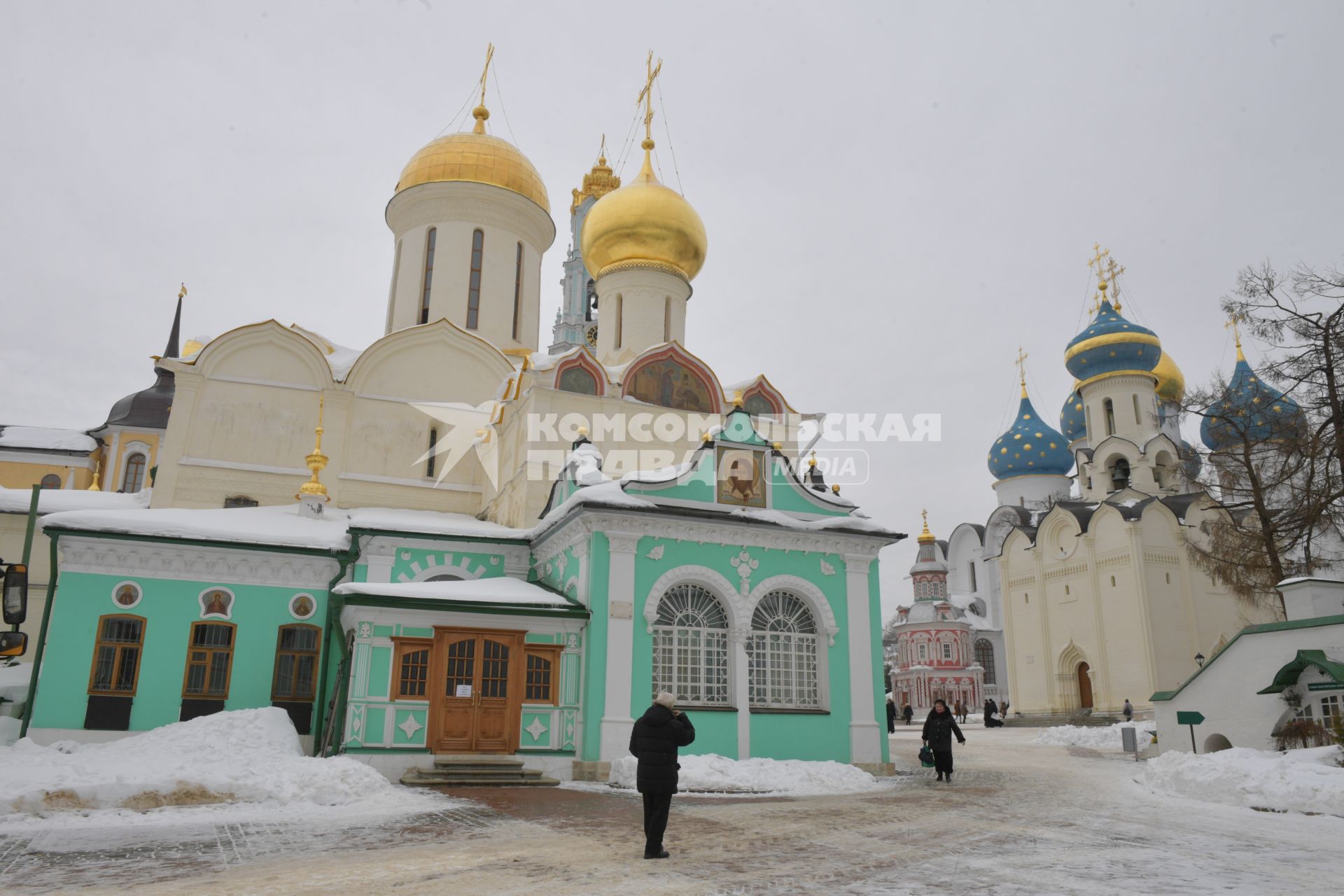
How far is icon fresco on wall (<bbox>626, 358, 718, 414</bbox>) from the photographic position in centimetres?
1880

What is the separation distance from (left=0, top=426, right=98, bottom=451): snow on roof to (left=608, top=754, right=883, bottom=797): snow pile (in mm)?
21452

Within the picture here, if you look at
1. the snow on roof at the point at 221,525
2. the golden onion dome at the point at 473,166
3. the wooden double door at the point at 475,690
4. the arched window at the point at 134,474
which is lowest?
the wooden double door at the point at 475,690

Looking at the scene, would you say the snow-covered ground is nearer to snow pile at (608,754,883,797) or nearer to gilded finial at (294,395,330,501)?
snow pile at (608,754,883,797)

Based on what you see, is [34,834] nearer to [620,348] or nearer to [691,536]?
[691,536]

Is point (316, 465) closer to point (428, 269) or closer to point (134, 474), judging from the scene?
point (428, 269)

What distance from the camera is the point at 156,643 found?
1373cm

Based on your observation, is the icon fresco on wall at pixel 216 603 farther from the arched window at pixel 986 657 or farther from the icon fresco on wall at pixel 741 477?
the arched window at pixel 986 657

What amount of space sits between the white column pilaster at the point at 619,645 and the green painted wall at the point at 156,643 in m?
4.77

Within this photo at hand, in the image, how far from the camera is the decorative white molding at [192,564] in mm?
13625

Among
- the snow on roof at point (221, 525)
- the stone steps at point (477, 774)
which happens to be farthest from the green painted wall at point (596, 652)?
the snow on roof at point (221, 525)

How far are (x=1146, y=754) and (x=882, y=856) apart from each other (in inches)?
525

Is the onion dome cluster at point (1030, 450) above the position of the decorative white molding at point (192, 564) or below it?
above

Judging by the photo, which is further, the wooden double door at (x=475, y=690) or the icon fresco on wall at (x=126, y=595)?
the icon fresco on wall at (x=126, y=595)

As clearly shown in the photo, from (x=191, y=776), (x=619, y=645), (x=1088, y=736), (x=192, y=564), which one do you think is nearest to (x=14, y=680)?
(x=192, y=564)
